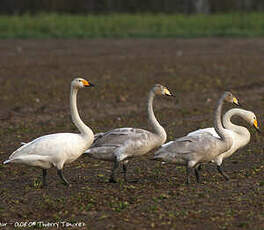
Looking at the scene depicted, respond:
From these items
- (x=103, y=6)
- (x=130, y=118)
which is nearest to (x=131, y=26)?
(x=103, y=6)

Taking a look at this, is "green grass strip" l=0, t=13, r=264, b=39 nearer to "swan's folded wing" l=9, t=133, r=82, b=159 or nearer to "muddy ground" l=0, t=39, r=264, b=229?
"muddy ground" l=0, t=39, r=264, b=229

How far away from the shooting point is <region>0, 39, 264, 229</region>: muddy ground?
23.6 feet

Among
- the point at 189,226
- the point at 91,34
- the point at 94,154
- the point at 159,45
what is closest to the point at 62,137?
the point at 94,154

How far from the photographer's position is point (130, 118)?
519 inches

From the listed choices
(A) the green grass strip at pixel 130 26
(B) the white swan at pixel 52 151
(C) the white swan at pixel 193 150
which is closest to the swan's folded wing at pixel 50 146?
(B) the white swan at pixel 52 151

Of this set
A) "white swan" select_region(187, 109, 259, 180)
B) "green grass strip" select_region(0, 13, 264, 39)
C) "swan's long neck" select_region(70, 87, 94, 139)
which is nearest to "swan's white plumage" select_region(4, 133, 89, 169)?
"swan's long neck" select_region(70, 87, 94, 139)

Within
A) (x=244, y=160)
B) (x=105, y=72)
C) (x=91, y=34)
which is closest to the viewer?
(x=244, y=160)

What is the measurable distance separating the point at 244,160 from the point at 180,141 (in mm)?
1750

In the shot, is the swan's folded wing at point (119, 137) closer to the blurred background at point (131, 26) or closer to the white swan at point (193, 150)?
the white swan at point (193, 150)

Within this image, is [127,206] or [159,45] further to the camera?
[159,45]

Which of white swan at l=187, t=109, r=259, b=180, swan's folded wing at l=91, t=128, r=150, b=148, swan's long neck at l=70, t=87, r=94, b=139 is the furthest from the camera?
white swan at l=187, t=109, r=259, b=180

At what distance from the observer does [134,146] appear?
8.40 metres

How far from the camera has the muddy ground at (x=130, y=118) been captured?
7188mm

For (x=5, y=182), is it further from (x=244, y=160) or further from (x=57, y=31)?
(x=57, y=31)
